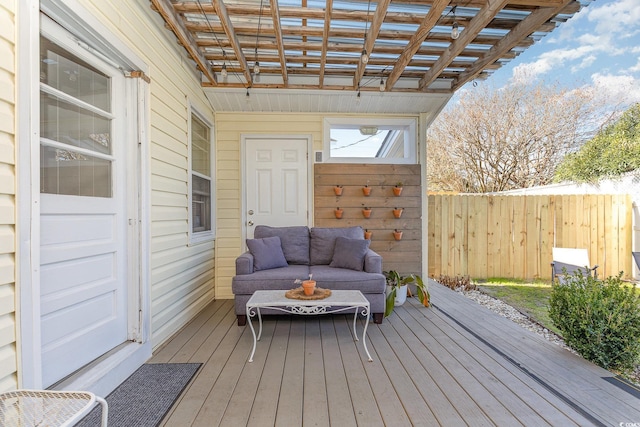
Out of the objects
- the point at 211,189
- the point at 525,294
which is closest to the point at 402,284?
the point at 525,294

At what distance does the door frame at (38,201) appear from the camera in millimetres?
1352

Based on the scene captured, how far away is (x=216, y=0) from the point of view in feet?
7.13

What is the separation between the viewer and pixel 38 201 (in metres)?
1.44

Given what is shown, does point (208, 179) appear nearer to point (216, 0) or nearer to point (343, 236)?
point (343, 236)

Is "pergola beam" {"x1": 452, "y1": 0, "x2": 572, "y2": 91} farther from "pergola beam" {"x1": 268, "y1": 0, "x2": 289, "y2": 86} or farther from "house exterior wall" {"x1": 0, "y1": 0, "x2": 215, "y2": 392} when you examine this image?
"house exterior wall" {"x1": 0, "y1": 0, "x2": 215, "y2": 392}

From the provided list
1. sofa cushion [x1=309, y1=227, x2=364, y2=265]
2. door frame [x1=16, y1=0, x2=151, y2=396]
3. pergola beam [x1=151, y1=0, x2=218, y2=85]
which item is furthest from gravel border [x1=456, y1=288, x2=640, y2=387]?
pergola beam [x1=151, y1=0, x2=218, y2=85]

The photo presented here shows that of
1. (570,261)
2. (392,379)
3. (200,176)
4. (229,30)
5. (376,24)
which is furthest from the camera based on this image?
(570,261)

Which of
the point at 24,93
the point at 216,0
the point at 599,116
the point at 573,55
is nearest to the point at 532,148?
the point at 599,116

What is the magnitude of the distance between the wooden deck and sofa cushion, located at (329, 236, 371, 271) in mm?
719

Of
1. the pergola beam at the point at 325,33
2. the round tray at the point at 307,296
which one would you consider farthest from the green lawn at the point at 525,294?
the pergola beam at the point at 325,33

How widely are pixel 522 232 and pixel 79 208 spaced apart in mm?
5836

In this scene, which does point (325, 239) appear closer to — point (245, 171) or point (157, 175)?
point (245, 171)

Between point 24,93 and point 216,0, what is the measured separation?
1401 mm

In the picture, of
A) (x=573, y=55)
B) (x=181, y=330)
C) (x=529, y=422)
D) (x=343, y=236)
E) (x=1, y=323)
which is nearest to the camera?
(x=1, y=323)
